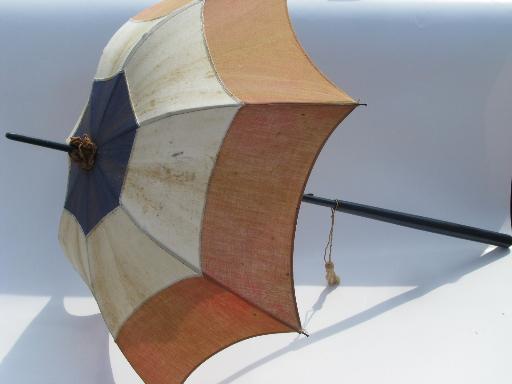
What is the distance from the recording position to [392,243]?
224 centimetres

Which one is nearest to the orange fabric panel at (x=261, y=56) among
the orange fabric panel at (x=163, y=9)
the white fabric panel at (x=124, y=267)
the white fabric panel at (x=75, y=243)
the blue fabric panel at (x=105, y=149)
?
the orange fabric panel at (x=163, y=9)

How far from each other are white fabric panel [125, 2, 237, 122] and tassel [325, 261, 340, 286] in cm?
101

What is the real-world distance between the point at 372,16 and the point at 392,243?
99 centimetres

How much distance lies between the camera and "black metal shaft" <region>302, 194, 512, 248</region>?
181 cm

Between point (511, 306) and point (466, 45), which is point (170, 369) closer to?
point (511, 306)

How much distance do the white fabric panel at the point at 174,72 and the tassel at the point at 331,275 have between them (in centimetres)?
101

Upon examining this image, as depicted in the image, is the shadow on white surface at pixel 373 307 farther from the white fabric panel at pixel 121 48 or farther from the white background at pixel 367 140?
the white fabric panel at pixel 121 48

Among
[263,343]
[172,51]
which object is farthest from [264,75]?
[263,343]

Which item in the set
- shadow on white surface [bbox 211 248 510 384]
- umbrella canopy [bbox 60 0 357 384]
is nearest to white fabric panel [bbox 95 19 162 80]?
umbrella canopy [bbox 60 0 357 384]

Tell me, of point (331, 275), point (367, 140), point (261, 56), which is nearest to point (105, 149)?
point (261, 56)

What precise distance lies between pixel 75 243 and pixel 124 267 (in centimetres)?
31

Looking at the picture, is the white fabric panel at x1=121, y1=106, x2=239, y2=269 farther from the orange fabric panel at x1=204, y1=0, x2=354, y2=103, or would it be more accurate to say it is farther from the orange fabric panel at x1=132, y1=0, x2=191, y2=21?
the orange fabric panel at x1=132, y1=0, x2=191, y2=21

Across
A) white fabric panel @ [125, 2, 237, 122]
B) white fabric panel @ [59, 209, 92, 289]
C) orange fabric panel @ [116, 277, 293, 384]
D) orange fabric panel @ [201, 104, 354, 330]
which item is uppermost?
white fabric panel @ [125, 2, 237, 122]

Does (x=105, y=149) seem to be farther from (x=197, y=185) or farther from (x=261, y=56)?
(x=261, y=56)
